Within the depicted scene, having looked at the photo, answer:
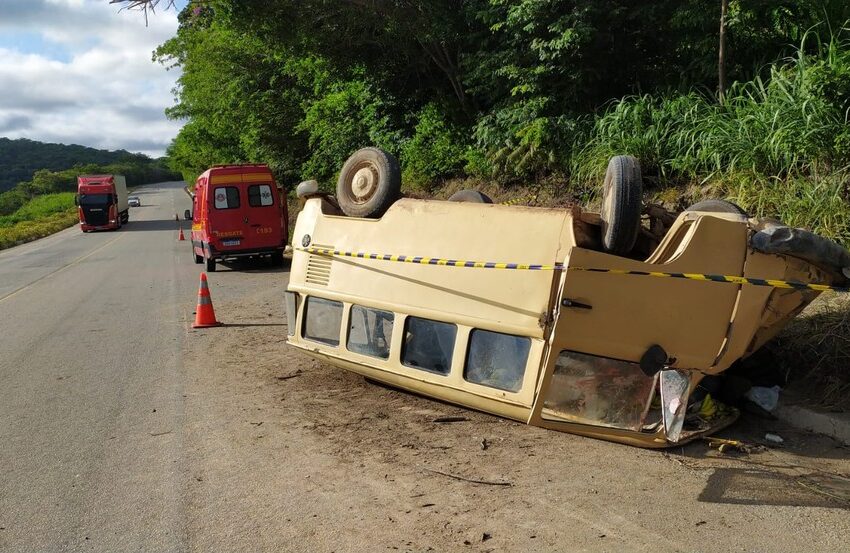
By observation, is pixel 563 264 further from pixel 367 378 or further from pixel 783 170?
pixel 783 170

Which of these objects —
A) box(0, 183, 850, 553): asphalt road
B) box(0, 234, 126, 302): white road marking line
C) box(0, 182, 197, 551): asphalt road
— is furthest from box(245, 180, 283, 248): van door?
box(0, 183, 850, 553): asphalt road

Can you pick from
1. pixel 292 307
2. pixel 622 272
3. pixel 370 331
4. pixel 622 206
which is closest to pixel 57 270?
pixel 292 307

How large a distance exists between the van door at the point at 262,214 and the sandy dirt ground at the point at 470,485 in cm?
1155

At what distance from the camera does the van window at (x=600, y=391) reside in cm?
469

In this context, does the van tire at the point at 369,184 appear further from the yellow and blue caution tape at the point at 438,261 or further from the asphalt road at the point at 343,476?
the asphalt road at the point at 343,476

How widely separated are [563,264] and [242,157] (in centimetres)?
3522

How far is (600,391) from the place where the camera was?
4746mm

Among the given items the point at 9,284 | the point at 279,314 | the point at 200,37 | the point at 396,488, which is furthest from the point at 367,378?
the point at 200,37

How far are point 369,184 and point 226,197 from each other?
11.7m

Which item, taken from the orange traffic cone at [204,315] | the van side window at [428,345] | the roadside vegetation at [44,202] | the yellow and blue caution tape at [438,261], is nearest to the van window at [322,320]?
the yellow and blue caution tape at [438,261]

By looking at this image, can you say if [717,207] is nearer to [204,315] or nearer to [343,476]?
[343,476]

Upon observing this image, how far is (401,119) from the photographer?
2045 cm

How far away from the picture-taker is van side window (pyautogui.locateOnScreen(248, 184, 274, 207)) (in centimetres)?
1745

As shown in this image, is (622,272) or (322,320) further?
(322,320)
